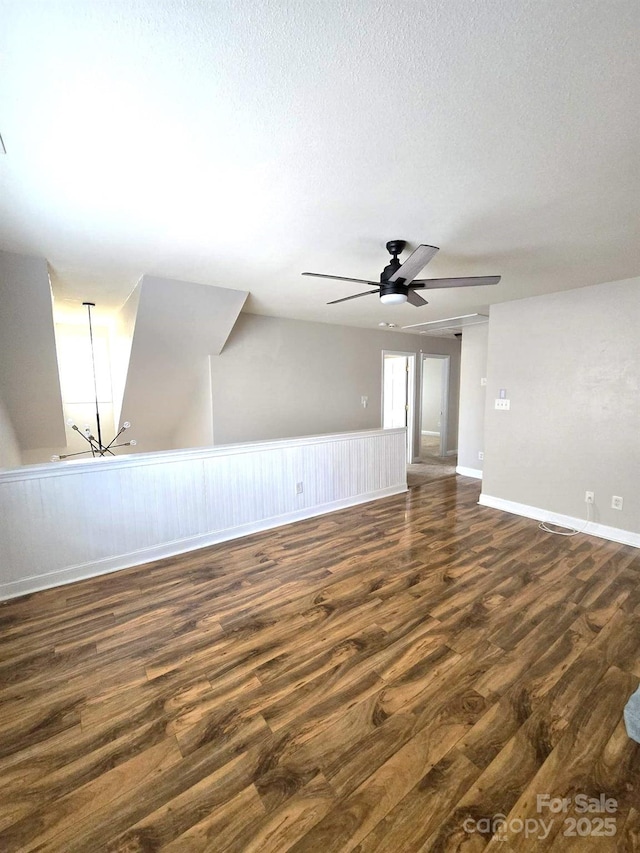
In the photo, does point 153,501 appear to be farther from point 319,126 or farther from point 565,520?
point 565,520

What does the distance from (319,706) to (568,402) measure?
146 inches

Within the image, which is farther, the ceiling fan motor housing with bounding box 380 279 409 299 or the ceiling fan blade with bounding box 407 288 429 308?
the ceiling fan blade with bounding box 407 288 429 308

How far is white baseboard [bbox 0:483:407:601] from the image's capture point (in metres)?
2.62

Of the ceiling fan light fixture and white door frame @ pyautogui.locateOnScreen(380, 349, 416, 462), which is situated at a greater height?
the ceiling fan light fixture

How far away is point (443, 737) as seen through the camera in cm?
152

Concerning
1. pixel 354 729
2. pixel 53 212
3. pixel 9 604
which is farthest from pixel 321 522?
pixel 53 212

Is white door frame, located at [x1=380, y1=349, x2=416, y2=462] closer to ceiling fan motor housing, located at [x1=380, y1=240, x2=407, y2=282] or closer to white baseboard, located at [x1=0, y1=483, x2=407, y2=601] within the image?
white baseboard, located at [x1=0, y1=483, x2=407, y2=601]

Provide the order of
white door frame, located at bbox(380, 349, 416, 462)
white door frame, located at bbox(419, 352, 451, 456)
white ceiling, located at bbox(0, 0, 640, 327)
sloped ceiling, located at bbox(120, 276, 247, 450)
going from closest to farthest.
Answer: white ceiling, located at bbox(0, 0, 640, 327)
sloped ceiling, located at bbox(120, 276, 247, 450)
white door frame, located at bbox(380, 349, 416, 462)
white door frame, located at bbox(419, 352, 451, 456)

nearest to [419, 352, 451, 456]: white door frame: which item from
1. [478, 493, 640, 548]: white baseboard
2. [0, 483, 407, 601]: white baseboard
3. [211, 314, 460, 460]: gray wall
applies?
[211, 314, 460, 460]: gray wall

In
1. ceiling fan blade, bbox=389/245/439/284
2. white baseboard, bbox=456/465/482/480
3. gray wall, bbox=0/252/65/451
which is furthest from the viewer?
white baseboard, bbox=456/465/482/480

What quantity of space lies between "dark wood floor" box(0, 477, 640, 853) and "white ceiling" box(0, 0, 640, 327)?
8.26 feet

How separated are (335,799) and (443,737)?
20.9 inches

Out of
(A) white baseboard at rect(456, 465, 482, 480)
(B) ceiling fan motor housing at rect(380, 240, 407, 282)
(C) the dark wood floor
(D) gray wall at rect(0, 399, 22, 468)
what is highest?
(B) ceiling fan motor housing at rect(380, 240, 407, 282)

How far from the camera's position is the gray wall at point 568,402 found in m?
3.37
